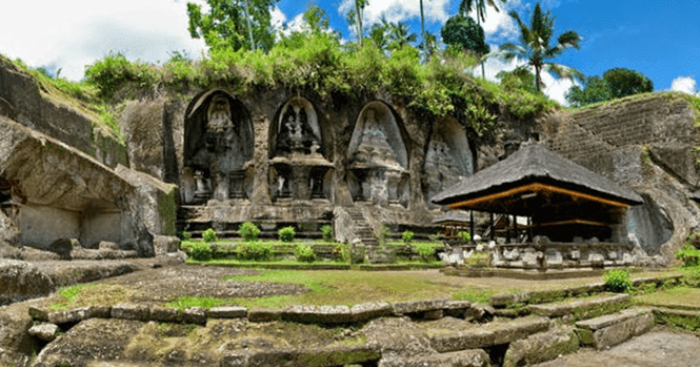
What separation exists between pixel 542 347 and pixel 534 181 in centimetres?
562

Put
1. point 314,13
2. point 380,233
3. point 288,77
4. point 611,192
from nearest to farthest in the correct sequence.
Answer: point 611,192 → point 380,233 → point 288,77 → point 314,13

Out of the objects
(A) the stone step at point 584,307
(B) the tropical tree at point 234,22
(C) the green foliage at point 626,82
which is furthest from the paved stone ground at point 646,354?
(C) the green foliage at point 626,82

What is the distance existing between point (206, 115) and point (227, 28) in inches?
424

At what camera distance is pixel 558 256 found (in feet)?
30.9

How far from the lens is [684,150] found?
1856 centimetres

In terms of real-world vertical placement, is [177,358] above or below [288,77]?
below

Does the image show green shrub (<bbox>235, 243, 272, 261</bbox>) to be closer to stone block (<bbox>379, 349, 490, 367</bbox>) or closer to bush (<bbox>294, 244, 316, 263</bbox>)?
bush (<bbox>294, 244, 316, 263</bbox>)

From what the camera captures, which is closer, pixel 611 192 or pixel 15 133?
pixel 15 133

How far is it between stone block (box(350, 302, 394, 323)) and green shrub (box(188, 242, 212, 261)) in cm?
1064

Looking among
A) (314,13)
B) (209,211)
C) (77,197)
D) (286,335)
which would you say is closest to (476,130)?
(314,13)

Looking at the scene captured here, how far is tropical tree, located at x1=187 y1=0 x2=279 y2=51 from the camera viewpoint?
29969 millimetres

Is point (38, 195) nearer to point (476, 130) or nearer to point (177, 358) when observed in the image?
point (177, 358)

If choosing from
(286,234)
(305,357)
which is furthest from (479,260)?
(286,234)

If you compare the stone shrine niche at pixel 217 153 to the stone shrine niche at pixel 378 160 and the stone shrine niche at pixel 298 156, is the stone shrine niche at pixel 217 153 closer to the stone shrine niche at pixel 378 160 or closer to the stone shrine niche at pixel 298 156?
the stone shrine niche at pixel 298 156
